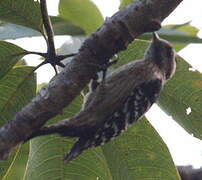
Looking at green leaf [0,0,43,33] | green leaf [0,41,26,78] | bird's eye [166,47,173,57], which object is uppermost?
green leaf [0,0,43,33]

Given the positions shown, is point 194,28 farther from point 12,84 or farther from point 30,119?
point 30,119

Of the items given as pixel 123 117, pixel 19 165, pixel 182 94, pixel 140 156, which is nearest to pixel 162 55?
pixel 182 94

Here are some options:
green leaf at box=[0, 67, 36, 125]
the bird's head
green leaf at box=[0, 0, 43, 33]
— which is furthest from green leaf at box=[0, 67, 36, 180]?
the bird's head

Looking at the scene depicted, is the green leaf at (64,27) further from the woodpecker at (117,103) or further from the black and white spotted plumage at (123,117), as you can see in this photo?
the black and white spotted plumage at (123,117)

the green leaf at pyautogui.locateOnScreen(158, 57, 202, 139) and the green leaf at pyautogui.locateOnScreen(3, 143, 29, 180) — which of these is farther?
the green leaf at pyautogui.locateOnScreen(3, 143, 29, 180)

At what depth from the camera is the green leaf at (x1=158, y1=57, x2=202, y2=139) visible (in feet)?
11.8

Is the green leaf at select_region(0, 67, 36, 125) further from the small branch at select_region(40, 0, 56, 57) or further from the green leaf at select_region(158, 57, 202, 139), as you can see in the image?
the green leaf at select_region(158, 57, 202, 139)

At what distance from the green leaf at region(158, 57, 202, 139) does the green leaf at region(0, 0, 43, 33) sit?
2.64 ft

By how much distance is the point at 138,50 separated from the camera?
11.9 feet

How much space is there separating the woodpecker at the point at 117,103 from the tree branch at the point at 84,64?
0.21 meters

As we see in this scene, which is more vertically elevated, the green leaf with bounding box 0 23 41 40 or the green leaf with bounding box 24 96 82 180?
the green leaf with bounding box 0 23 41 40

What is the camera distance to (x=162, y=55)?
3.85 m

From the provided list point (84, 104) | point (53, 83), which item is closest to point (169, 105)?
point (84, 104)

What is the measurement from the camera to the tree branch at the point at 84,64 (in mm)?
2402
